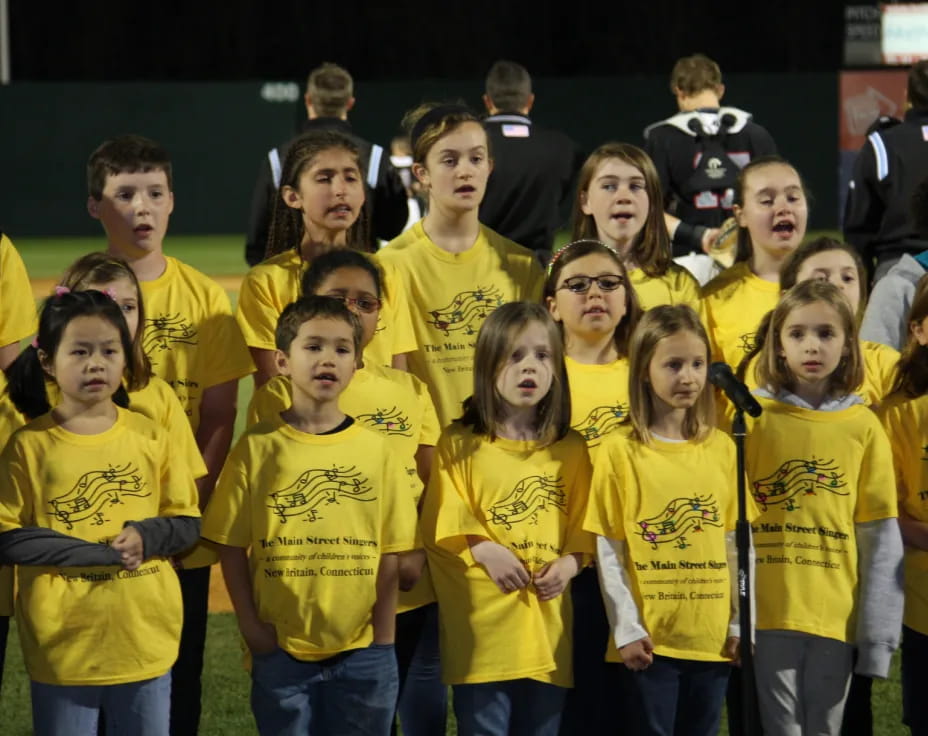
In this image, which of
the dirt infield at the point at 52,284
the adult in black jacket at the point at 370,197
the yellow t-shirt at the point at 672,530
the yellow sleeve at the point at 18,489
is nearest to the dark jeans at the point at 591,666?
the yellow t-shirt at the point at 672,530

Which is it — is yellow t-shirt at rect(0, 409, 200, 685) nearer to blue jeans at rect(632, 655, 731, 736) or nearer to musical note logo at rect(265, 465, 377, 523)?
musical note logo at rect(265, 465, 377, 523)

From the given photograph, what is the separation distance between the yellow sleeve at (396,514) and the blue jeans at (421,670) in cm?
45

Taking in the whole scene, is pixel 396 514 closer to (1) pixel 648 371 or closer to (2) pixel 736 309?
(1) pixel 648 371

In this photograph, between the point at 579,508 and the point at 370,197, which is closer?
the point at 579,508

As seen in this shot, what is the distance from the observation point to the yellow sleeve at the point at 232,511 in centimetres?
433

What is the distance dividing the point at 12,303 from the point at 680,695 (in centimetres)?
232

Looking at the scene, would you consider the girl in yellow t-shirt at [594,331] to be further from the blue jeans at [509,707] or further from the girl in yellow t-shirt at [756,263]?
the girl in yellow t-shirt at [756,263]

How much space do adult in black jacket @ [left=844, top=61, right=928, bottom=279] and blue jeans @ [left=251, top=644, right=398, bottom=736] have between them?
3.81 m

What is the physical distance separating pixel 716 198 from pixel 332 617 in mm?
4648

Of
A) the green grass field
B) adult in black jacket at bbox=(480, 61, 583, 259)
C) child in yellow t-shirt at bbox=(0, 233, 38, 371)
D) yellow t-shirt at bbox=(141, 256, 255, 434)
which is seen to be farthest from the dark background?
yellow t-shirt at bbox=(141, 256, 255, 434)

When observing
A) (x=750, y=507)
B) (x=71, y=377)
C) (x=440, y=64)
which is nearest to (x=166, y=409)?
(x=71, y=377)

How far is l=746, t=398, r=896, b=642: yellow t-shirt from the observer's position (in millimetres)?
4598

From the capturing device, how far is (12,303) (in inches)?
197

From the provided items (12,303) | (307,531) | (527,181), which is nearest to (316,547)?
(307,531)
